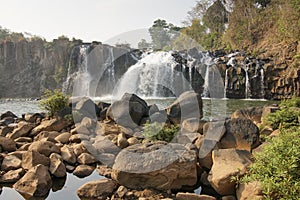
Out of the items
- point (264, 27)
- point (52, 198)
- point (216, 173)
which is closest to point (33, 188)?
point (52, 198)

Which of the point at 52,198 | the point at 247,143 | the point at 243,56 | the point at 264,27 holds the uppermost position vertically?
the point at 264,27

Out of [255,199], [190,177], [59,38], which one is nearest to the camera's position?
[255,199]

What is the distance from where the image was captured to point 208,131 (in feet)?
18.0

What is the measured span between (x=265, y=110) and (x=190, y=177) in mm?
3850

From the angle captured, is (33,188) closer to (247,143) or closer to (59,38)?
(247,143)

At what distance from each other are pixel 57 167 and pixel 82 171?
46cm

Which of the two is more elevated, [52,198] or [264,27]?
[264,27]

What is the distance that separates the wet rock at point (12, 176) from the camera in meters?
4.87

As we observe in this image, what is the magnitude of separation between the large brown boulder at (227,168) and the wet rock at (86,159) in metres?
2.50

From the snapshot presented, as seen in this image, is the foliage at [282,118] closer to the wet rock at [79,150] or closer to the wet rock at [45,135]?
the wet rock at [79,150]

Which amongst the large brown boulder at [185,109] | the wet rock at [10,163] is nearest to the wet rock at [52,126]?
the wet rock at [10,163]

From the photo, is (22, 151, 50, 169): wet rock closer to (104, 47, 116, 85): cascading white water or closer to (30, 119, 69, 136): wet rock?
(30, 119, 69, 136): wet rock

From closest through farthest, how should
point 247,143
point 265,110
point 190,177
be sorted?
point 190,177 → point 247,143 → point 265,110

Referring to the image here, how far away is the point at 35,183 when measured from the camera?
449 cm
